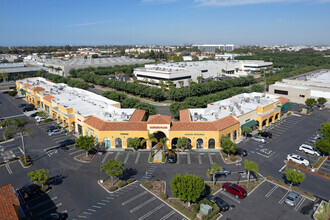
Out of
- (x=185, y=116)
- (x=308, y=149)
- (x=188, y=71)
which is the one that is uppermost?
(x=188, y=71)

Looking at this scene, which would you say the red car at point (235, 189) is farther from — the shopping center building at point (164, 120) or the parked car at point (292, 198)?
the shopping center building at point (164, 120)

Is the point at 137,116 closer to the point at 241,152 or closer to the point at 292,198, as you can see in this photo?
the point at 241,152

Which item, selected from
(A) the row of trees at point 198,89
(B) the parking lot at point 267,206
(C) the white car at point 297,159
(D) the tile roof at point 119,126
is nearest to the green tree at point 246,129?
(C) the white car at point 297,159

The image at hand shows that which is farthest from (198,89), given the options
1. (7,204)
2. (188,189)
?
(7,204)

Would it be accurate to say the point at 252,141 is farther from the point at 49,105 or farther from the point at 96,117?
the point at 49,105

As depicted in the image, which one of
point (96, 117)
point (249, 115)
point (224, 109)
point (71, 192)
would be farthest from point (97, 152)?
point (249, 115)

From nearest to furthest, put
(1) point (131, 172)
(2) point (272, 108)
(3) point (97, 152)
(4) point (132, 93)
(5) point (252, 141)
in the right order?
1. (1) point (131, 172)
2. (3) point (97, 152)
3. (5) point (252, 141)
4. (2) point (272, 108)
5. (4) point (132, 93)
